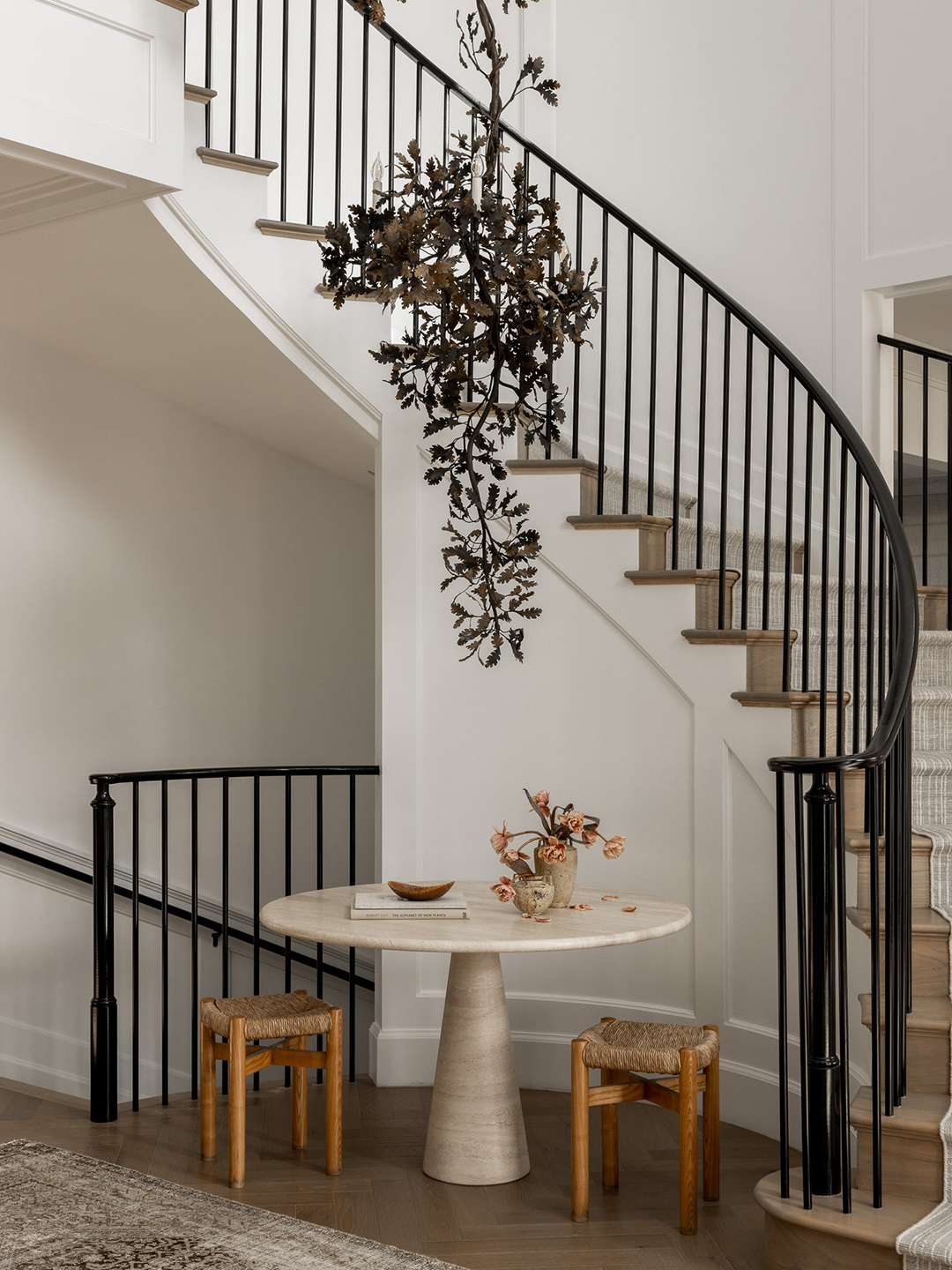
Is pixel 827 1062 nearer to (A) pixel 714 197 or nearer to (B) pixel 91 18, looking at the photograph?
(B) pixel 91 18

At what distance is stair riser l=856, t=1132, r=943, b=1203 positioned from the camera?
2.67m

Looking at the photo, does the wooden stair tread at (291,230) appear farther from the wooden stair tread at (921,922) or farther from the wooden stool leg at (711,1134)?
the wooden stool leg at (711,1134)

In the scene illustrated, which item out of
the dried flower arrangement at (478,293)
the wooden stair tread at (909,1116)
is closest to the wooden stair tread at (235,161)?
the dried flower arrangement at (478,293)

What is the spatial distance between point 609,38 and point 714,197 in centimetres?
91

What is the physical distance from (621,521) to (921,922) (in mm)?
1544

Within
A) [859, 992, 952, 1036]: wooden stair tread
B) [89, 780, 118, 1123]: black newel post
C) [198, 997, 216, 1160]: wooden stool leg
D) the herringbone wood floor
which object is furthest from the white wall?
[859, 992, 952, 1036]: wooden stair tread

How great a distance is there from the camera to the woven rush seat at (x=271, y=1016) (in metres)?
3.22

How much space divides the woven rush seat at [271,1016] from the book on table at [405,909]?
0.29 meters

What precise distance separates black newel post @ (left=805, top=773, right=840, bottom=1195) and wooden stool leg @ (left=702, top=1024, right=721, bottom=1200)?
17.6 inches

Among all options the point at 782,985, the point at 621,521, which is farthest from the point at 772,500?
the point at 782,985

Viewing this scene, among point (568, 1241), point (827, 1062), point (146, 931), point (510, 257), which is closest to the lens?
point (827, 1062)

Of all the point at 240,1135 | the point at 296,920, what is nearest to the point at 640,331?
the point at 296,920

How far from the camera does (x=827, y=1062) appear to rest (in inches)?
103

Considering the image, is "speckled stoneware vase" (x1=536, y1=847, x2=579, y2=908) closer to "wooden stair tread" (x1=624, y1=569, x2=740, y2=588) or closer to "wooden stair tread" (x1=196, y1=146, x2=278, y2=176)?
"wooden stair tread" (x1=624, y1=569, x2=740, y2=588)
